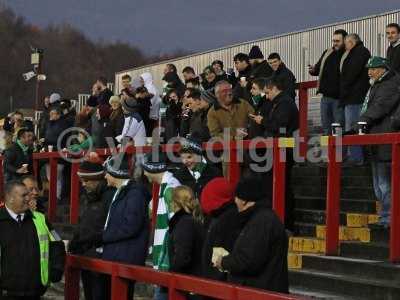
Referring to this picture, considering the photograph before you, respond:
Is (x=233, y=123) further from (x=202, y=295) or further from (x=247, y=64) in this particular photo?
(x=202, y=295)

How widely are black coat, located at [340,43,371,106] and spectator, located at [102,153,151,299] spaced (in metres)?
4.86

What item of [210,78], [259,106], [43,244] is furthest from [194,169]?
[210,78]

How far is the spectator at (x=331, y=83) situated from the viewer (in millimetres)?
13344

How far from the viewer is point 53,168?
16.4m

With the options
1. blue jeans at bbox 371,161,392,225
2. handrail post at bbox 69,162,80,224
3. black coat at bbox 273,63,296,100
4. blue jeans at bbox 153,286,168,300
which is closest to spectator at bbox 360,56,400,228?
blue jeans at bbox 371,161,392,225

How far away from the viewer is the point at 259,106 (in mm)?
12180

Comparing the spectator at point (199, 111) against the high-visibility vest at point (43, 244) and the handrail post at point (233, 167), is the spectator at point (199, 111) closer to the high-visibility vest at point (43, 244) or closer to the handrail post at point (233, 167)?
the handrail post at point (233, 167)

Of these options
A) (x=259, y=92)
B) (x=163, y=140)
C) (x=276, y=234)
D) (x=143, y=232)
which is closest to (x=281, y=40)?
(x=163, y=140)

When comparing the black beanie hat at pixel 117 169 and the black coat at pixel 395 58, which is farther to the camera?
the black coat at pixel 395 58

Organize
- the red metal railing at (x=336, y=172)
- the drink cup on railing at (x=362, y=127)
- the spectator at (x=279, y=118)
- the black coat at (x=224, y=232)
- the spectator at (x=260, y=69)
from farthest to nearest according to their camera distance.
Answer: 1. the spectator at (x=260, y=69)
2. the spectator at (x=279, y=118)
3. the drink cup on railing at (x=362, y=127)
4. the red metal railing at (x=336, y=172)
5. the black coat at (x=224, y=232)

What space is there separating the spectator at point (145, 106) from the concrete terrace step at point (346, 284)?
7.23 m

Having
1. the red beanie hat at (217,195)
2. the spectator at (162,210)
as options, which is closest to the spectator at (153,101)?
the spectator at (162,210)

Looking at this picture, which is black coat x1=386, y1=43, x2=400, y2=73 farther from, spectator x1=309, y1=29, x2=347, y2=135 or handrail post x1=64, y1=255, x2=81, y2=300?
handrail post x1=64, y1=255, x2=81, y2=300

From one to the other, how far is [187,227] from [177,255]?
22cm
